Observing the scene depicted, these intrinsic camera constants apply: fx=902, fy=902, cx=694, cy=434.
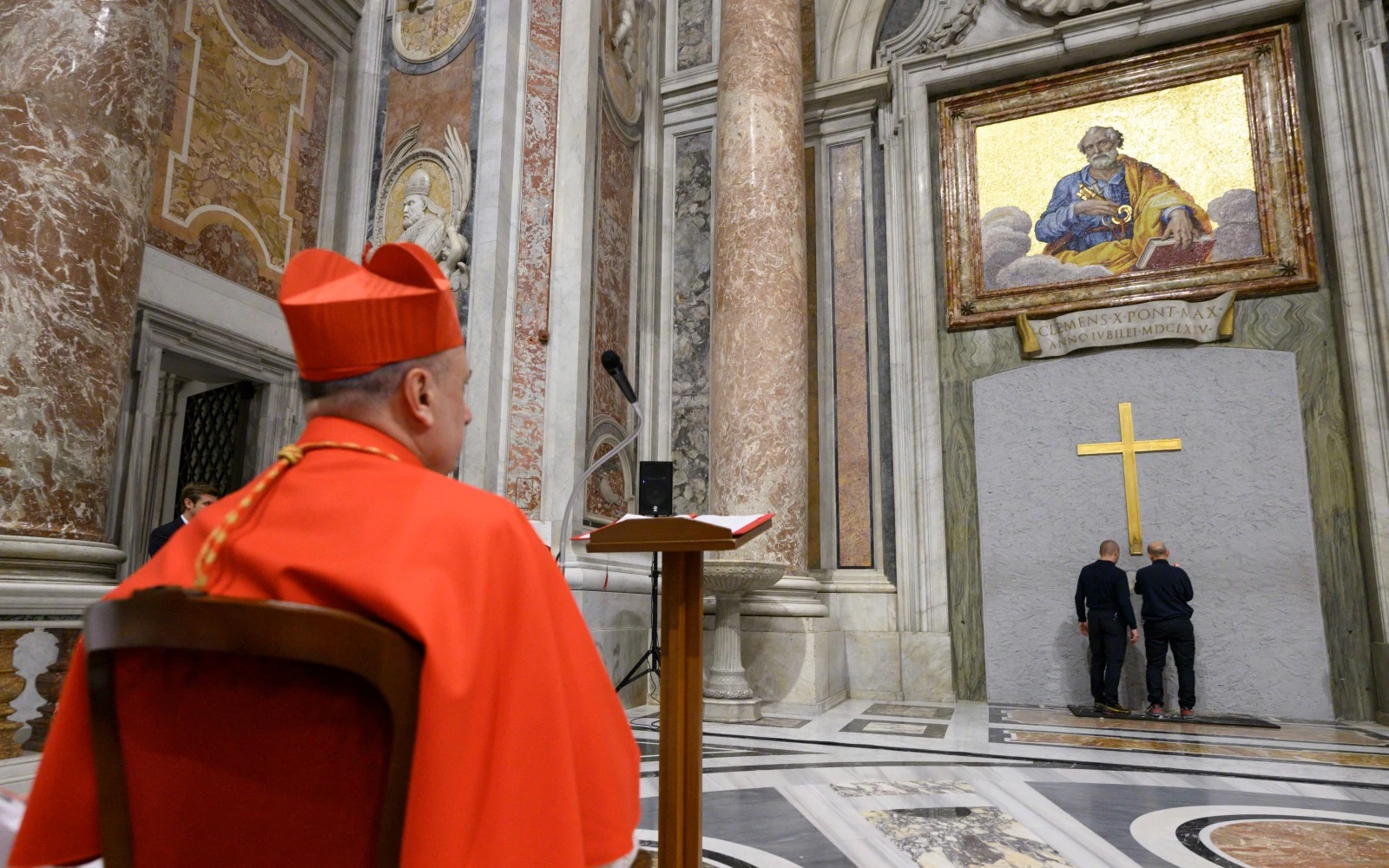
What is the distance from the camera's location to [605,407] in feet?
23.8

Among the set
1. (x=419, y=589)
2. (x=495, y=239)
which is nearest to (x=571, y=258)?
(x=495, y=239)

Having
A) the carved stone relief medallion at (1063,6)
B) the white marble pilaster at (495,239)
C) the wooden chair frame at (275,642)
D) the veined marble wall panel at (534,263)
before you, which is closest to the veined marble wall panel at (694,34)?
the veined marble wall panel at (534,263)

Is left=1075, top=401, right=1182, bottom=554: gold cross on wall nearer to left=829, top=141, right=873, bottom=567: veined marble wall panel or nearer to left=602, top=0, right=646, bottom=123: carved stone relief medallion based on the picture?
left=829, top=141, right=873, bottom=567: veined marble wall panel

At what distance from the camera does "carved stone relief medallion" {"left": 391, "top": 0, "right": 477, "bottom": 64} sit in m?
7.36

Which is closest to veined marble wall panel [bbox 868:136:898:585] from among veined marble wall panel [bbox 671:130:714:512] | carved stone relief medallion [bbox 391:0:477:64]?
veined marble wall panel [bbox 671:130:714:512]

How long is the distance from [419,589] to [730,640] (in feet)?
18.0

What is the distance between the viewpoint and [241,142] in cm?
692

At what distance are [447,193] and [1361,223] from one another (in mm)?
7144

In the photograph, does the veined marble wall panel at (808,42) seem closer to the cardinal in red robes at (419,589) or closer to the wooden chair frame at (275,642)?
the cardinal in red robes at (419,589)

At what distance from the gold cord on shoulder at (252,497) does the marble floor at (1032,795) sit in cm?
222

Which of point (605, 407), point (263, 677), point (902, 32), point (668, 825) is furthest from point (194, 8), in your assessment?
point (263, 677)

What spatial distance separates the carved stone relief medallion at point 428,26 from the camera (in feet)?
24.1

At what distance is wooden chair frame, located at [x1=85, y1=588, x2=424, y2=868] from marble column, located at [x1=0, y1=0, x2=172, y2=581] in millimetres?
3076

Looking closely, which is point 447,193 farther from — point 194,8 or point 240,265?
point 194,8
